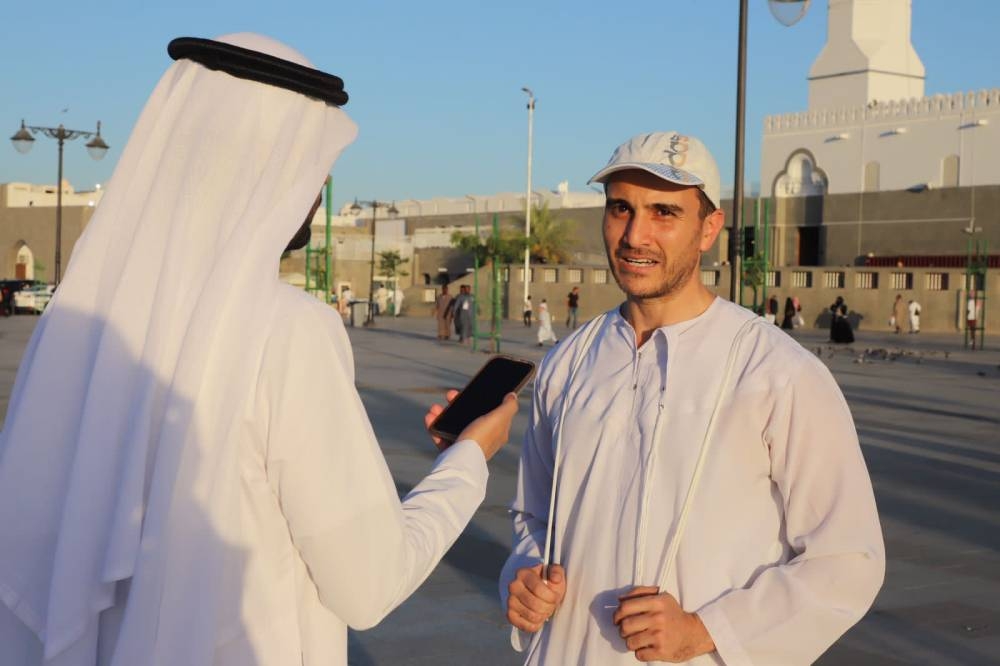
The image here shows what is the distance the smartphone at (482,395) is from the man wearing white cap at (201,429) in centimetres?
56

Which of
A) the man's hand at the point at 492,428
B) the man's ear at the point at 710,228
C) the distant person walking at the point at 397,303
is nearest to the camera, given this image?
the man's hand at the point at 492,428

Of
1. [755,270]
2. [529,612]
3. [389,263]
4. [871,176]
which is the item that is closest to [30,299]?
[389,263]

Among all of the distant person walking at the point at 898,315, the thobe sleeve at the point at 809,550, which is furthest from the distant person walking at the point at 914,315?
the thobe sleeve at the point at 809,550

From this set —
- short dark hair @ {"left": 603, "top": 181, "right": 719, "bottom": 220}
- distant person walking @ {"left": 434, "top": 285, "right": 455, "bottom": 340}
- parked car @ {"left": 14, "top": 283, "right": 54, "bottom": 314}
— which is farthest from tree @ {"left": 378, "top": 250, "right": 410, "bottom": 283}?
short dark hair @ {"left": 603, "top": 181, "right": 719, "bottom": 220}

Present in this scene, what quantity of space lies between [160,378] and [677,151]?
4.12 ft

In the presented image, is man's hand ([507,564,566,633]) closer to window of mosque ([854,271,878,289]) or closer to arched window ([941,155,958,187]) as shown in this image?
window of mosque ([854,271,878,289])

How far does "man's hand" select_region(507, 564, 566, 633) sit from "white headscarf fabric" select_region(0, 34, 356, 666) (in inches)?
29.8

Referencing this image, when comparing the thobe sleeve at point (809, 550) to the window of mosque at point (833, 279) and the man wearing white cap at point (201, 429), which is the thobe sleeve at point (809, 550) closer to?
the man wearing white cap at point (201, 429)

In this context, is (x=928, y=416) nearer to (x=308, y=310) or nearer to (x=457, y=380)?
(x=457, y=380)

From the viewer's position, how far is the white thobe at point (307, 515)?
6.67 feet

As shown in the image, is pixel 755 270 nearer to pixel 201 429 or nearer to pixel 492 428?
pixel 492 428

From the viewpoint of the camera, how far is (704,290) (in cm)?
285

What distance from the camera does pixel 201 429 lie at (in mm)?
2031

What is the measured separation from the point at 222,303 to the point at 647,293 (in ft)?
3.51
